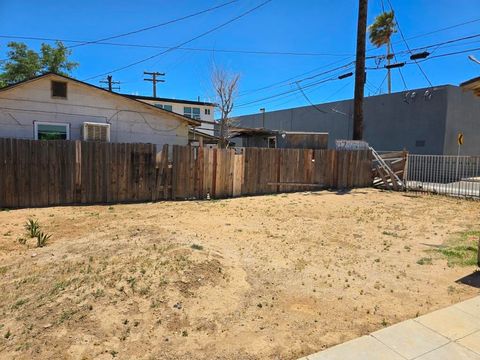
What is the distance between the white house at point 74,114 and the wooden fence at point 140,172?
3.16 meters

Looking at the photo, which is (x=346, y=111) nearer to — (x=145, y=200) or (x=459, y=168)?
(x=459, y=168)

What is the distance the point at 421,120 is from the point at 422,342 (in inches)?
781

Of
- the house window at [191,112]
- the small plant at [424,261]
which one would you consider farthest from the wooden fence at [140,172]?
the house window at [191,112]

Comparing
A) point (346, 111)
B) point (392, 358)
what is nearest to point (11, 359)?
point (392, 358)

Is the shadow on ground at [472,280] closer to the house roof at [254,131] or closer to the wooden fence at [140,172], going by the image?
the wooden fence at [140,172]

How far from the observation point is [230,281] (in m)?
4.37

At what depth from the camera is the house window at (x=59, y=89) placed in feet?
37.8

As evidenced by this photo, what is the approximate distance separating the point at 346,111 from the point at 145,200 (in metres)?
19.2

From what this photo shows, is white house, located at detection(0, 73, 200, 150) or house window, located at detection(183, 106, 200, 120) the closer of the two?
white house, located at detection(0, 73, 200, 150)

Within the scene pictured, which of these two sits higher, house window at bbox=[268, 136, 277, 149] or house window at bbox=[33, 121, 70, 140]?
house window at bbox=[268, 136, 277, 149]

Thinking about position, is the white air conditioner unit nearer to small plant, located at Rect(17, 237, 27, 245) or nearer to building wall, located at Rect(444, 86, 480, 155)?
small plant, located at Rect(17, 237, 27, 245)

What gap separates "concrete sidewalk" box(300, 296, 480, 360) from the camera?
290 centimetres

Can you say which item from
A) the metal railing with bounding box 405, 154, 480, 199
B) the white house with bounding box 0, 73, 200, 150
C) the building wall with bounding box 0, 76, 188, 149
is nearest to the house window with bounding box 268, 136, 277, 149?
the metal railing with bounding box 405, 154, 480, 199

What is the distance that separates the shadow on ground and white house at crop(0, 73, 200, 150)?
36.8 ft
